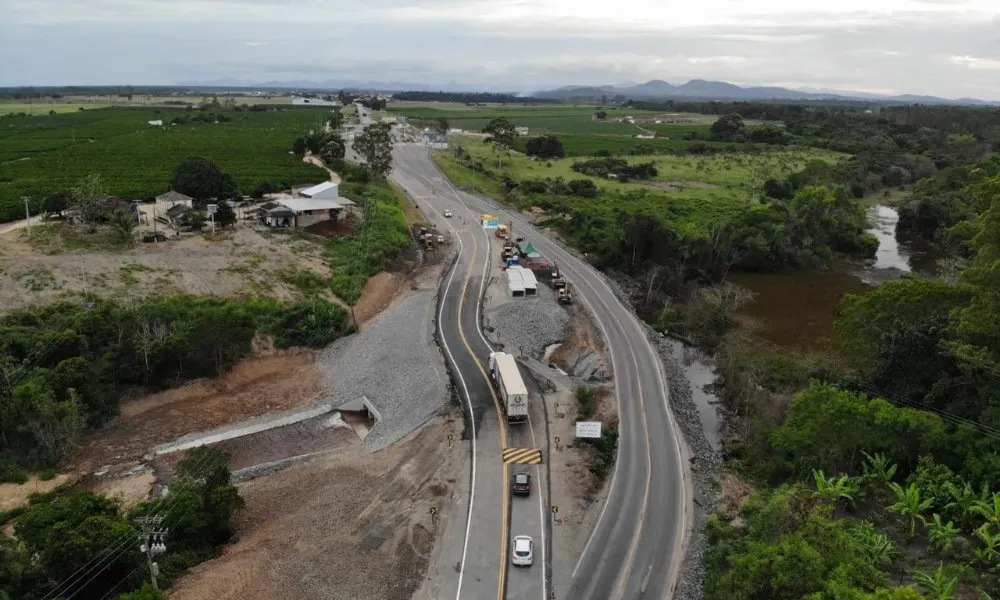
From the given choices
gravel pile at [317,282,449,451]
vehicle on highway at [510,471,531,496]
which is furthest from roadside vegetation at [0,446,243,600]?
vehicle on highway at [510,471,531,496]

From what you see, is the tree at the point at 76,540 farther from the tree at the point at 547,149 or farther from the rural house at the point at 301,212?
the tree at the point at 547,149

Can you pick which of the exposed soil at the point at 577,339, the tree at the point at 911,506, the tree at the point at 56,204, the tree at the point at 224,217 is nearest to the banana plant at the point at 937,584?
the tree at the point at 911,506

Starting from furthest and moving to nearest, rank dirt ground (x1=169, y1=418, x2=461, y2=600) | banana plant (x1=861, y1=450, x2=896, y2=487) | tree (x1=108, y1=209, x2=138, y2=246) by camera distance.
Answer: tree (x1=108, y1=209, x2=138, y2=246) → banana plant (x1=861, y1=450, x2=896, y2=487) → dirt ground (x1=169, y1=418, x2=461, y2=600)

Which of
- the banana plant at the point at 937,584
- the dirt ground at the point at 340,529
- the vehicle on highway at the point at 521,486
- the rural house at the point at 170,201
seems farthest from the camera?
the rural house at the point at 170,201

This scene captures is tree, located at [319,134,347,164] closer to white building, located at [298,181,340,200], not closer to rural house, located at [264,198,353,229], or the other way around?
white building, located at [298,181,340,200]

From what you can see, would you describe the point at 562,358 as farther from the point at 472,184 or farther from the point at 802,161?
the point at 802,161

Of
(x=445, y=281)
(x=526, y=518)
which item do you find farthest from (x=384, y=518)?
(x=445, y=281)
